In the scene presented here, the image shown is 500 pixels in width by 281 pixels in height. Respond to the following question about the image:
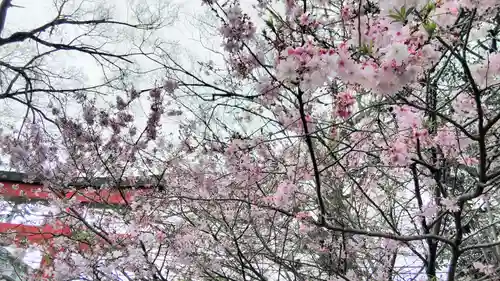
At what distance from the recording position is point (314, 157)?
177 cm

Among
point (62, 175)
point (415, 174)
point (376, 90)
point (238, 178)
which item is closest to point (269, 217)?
point (238, 178)

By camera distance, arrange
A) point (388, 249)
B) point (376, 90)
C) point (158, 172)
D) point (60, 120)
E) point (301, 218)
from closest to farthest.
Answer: point (376, 90)
point (301, 218)
point (388, 249)
point (158, 172)
point (60, 120)

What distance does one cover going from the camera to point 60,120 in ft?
15.3

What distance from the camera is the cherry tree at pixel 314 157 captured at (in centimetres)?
149

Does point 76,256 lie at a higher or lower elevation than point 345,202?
lower

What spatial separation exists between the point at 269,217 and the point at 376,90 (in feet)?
6.80

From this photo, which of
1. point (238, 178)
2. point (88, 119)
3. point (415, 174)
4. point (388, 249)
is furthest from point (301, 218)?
point (88, 119)

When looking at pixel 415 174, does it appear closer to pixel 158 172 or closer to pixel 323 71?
pixel 323 71

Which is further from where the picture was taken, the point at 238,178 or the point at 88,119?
the point at 88,119

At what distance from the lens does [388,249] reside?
317 cm

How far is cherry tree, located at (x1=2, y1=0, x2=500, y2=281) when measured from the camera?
149cm

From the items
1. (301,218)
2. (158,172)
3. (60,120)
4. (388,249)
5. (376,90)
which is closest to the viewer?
(376,90)

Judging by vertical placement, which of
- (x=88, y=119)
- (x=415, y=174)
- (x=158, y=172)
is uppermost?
(x=88, y=119)

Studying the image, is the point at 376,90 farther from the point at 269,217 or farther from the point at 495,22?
the point at 269,217
